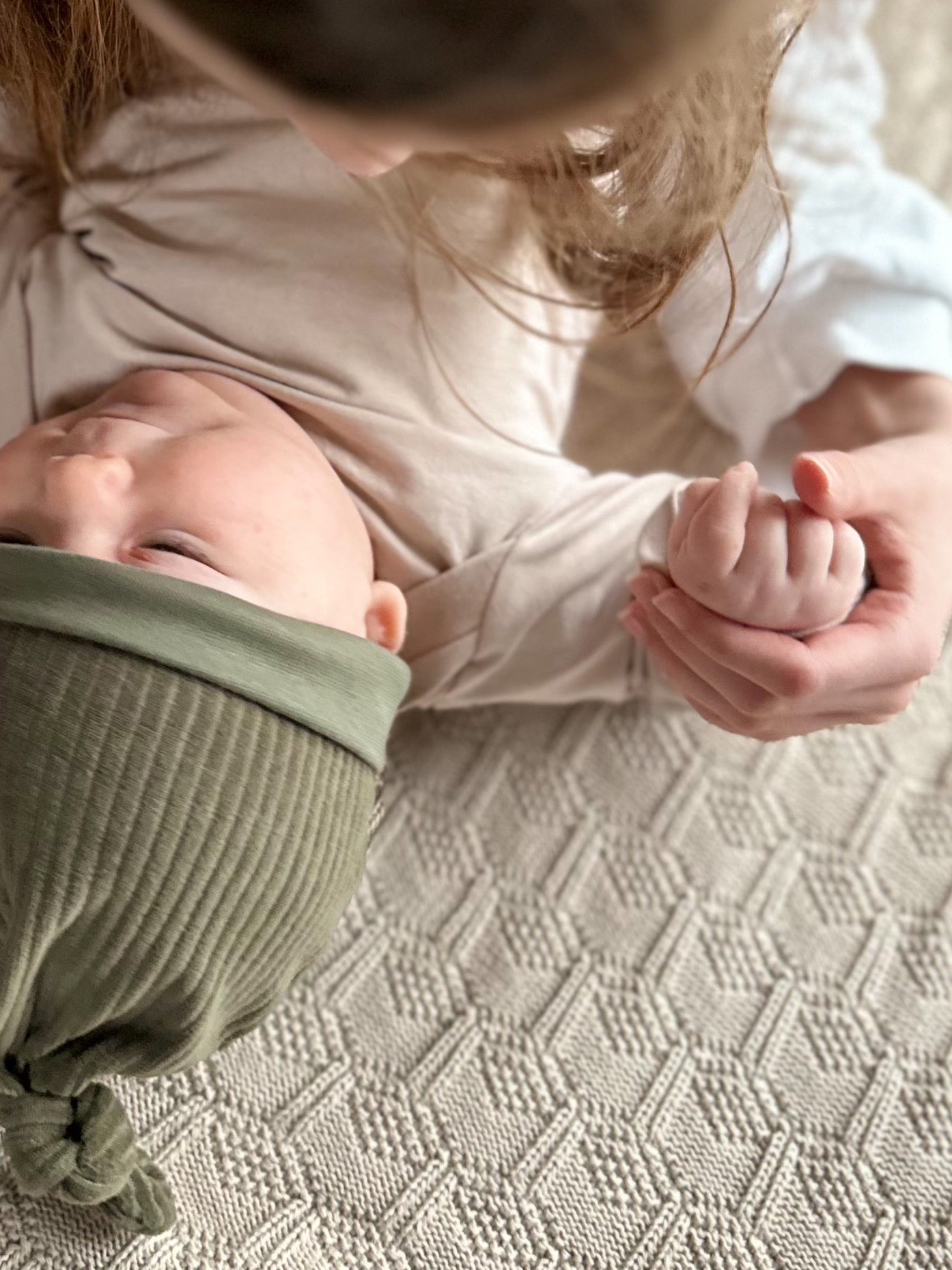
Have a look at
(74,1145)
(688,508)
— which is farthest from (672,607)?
(74,1145)

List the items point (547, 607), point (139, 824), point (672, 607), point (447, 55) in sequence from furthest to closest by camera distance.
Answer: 1. point (547, 607)
2. point (672, 607)
3. point (139, 824)
4. point (447, 55)

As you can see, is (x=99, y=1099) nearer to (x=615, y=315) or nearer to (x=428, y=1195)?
(x=428, y=1195)

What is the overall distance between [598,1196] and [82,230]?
2.22ft

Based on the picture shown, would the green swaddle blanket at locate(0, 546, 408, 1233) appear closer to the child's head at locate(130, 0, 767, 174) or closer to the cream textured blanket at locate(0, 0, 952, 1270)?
the cream textured blanket at locate(0, 0, 952, 1270)

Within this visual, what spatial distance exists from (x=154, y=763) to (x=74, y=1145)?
21cm

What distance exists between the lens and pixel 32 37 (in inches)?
25.2

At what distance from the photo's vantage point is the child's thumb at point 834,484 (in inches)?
23.0

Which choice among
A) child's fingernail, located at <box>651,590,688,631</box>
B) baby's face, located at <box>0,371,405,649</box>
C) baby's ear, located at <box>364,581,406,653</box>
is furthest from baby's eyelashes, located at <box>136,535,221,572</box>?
child's fingernail, located at <box>651,590,688,631</box>

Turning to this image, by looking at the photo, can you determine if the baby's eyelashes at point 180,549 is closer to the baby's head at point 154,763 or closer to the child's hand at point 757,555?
the baby's head at point 154,763

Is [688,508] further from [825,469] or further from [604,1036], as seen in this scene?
[604,1036]

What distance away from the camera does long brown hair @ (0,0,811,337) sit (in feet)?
1.06

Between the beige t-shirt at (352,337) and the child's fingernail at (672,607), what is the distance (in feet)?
0.22

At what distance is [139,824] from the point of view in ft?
1.66

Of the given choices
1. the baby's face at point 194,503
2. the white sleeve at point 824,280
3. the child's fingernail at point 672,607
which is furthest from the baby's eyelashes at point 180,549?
the white sleeve at point 824,280
